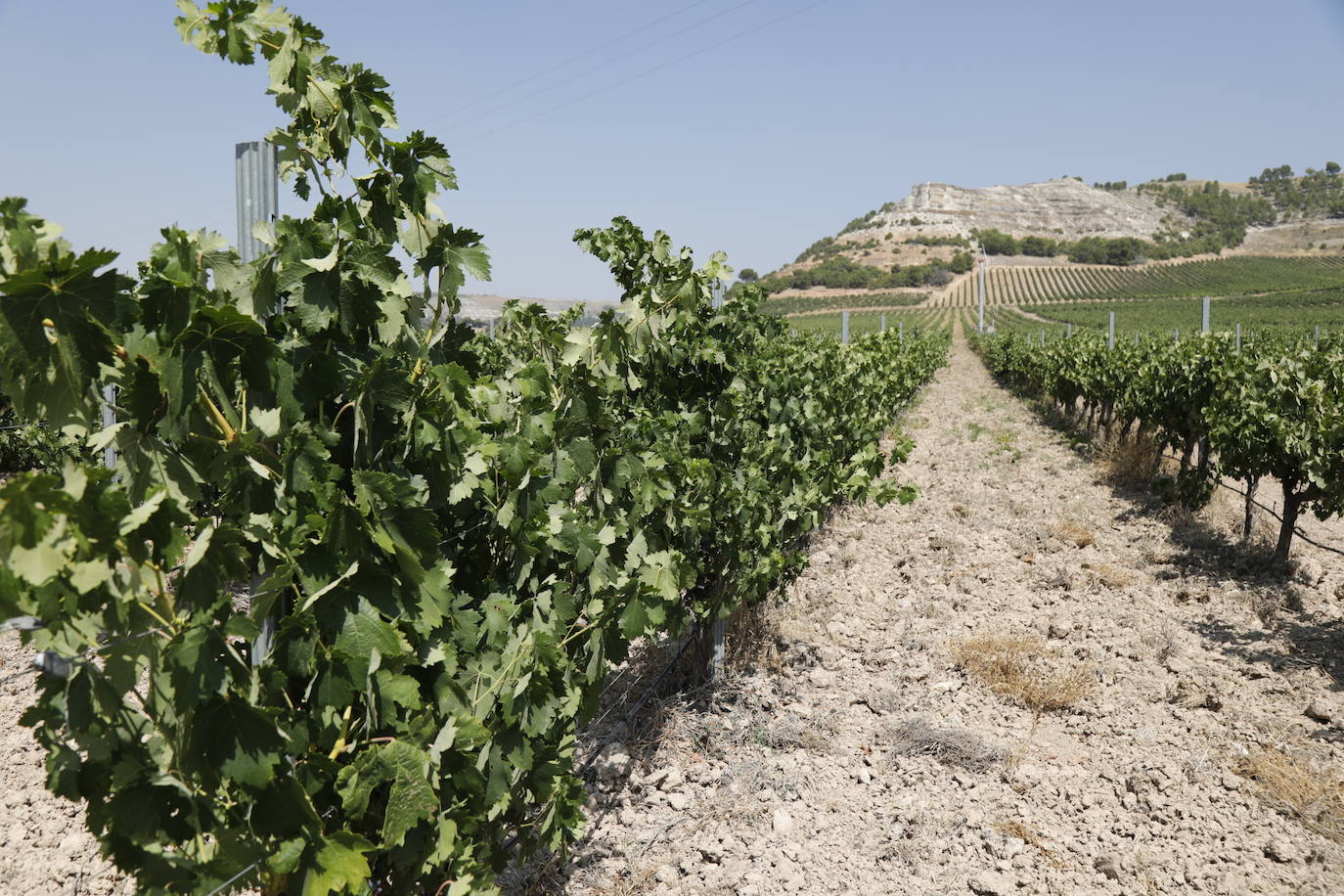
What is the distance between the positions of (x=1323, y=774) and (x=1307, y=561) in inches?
144

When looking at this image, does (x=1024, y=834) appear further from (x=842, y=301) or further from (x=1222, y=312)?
(x=842, y=301)

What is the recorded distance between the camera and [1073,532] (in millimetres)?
7477

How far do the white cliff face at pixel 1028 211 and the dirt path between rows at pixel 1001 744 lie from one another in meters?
157

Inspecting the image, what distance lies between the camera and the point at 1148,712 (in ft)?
14.2

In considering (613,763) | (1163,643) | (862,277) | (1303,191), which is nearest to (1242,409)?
(1163,643)

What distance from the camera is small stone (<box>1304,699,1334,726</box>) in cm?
414

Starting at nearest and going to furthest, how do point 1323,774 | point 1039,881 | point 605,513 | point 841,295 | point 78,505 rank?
point 78,505
point 605,513
point 1039,881
point 1323,774
point 841,295

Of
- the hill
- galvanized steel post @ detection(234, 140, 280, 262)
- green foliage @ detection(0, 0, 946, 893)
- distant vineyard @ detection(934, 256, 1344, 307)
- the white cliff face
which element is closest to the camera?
green foliage @ detection(0, 0, 946, 893)

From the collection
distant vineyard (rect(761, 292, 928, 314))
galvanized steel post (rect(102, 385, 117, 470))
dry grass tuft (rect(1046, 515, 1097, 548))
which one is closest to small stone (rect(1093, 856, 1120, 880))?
galvanized steel post (rect(102, 385, 117, 470))

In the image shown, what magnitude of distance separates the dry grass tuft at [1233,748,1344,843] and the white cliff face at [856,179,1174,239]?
159 m

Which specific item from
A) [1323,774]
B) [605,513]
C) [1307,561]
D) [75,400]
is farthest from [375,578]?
[1307,561]

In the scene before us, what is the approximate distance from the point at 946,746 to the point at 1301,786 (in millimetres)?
1401

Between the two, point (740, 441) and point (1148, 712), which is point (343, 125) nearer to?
point (740, 441)

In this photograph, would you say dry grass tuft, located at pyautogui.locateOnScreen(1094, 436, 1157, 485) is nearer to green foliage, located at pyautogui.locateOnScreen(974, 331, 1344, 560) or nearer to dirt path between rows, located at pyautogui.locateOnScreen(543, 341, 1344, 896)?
green foliage, located at pyautogui.locateOnScreen(974, 331, 1344, 560)
